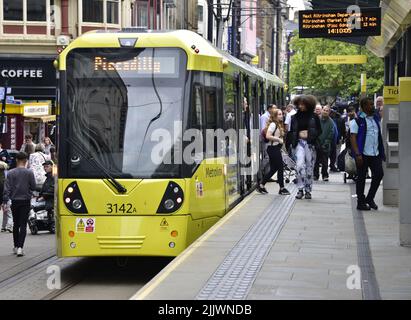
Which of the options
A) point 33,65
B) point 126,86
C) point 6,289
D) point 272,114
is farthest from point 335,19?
point 33,65

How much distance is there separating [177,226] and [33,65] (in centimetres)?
3200

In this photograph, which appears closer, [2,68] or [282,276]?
[282,276]

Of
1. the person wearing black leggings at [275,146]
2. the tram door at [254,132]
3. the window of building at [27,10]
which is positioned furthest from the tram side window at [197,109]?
the window of building at [27,10]

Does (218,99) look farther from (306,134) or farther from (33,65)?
(33,65)

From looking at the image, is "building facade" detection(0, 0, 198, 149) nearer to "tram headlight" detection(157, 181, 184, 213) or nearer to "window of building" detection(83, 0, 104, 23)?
"window of building" detection(83, 0, 104, 23)

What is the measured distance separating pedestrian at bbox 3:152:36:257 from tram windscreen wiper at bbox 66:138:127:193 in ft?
10.2

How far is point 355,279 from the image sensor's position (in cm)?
1024

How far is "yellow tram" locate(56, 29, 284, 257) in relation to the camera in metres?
12.7

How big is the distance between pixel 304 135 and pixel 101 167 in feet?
22.7

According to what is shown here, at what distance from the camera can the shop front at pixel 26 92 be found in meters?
41.5

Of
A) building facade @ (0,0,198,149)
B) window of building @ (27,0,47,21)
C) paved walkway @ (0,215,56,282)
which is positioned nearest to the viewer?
paved walkway @ (0,215,56,282)

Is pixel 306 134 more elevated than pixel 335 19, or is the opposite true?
pixel 335 19

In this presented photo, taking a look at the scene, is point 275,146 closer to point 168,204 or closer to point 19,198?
point 19,198

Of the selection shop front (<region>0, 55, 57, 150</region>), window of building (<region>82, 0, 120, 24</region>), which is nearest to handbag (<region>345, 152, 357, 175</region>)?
shop front (<region>0, 55, 57, 150</region>)
